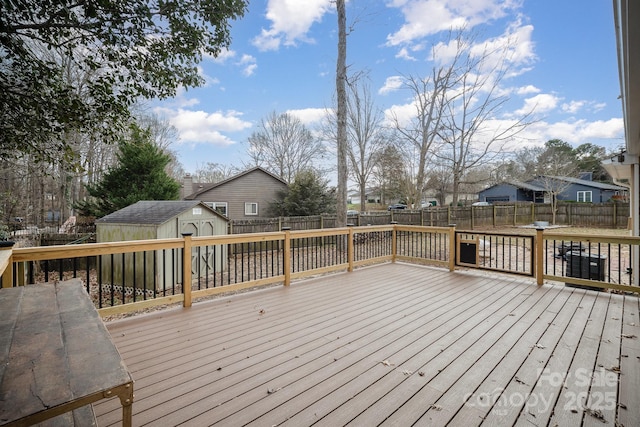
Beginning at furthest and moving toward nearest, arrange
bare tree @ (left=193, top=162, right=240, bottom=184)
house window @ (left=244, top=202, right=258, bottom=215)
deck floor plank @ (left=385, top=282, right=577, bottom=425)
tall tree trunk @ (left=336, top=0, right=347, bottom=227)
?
bare tree @ (left=193, top=162, right=240, bottom=184)
house window @ (left=244, top=202, right=258, bottom=215)
tall tree trunk @ (left=336, top=0, right=347, bottom=227)
deck floor plank @ (left=385, top=282, right=577, bottom=425)

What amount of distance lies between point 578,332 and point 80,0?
6.05 meters

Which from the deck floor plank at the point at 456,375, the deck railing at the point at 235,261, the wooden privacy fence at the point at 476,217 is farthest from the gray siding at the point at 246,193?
the deck floor plank at the point at 456,375

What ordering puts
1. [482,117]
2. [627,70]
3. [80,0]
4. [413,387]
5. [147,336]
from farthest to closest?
1. [482,117]
2. [80,0]
3. [147,336]
4. [627,70]
5. [413,387]

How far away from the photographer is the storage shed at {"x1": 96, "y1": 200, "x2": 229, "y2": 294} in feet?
22.0

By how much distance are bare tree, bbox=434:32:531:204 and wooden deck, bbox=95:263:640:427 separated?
13.1 metres

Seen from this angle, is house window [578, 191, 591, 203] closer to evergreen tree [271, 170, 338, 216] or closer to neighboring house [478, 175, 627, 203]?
neighboring house [478, 175, 627, 203]

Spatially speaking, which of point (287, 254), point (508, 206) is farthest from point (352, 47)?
point (508, 206)

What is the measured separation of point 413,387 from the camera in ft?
6.99


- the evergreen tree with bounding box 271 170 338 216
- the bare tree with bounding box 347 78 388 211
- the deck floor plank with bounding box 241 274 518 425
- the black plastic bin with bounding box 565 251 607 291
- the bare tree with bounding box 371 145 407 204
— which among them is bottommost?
the deck floor plank with bounding box 241 274 518 425

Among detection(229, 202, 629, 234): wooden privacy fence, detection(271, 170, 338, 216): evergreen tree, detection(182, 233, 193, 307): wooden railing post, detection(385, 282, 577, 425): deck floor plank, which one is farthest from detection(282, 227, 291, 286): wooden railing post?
detection(271, 170, 338, 216): evergreen tree

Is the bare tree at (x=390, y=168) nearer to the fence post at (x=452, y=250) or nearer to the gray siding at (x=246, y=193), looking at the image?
the gray siding at (x=246, y=193)

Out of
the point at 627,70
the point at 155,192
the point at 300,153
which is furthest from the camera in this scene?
the point at 300,153

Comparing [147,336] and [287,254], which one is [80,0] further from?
[287,254]

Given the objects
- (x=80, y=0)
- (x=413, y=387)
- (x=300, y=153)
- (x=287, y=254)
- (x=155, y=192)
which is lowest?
(x=413, y=387)
